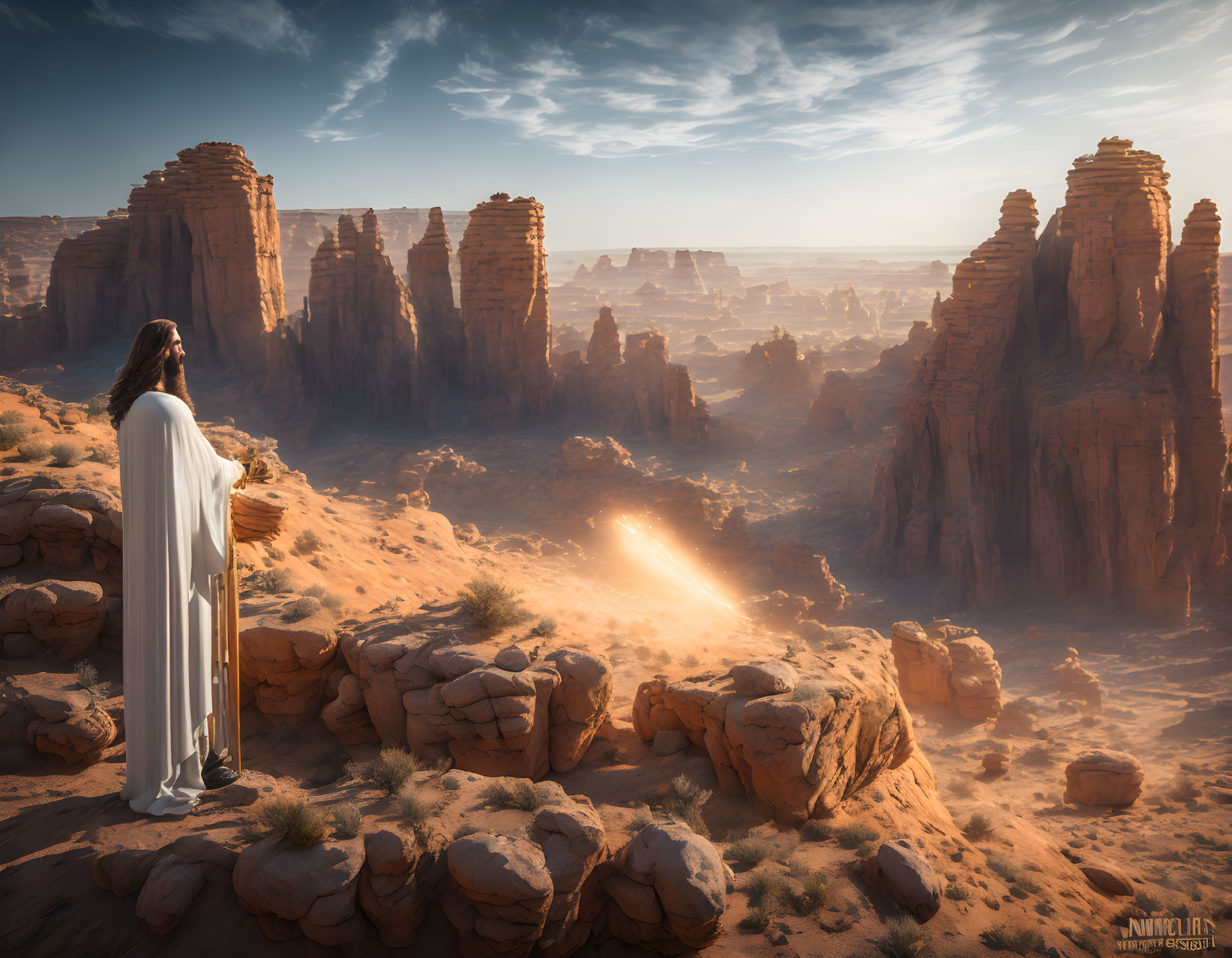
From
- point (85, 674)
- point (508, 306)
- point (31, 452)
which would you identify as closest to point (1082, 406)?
point (508, 306)

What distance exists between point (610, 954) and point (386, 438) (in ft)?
102

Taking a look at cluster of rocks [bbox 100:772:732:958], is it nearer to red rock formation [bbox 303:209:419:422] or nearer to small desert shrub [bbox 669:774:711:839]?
small desert shrub [bbox 669:774:711:839]

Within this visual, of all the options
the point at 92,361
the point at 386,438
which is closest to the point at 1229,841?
the point at 386,438

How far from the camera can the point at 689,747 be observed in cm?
892

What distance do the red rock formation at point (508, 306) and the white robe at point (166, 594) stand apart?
31123mm

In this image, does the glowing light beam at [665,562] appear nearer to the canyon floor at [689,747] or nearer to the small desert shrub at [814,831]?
the canyon floor at [689,747]

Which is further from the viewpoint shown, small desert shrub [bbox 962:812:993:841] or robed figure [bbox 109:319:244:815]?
small desert shrub [bbox 962:812:993:841]

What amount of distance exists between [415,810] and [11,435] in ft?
28.8

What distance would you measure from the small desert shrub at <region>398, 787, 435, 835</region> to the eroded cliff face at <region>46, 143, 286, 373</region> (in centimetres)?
3096

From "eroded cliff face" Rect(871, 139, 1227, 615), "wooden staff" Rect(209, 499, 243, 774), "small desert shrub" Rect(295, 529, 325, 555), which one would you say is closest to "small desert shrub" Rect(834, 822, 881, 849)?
"wooden staff" Rect(209, 499, 243, 774)

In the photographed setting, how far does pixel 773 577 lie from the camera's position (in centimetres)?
2344

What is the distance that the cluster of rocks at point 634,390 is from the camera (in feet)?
121

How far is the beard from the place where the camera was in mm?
4965

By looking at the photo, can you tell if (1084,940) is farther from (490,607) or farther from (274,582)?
(274,582)
